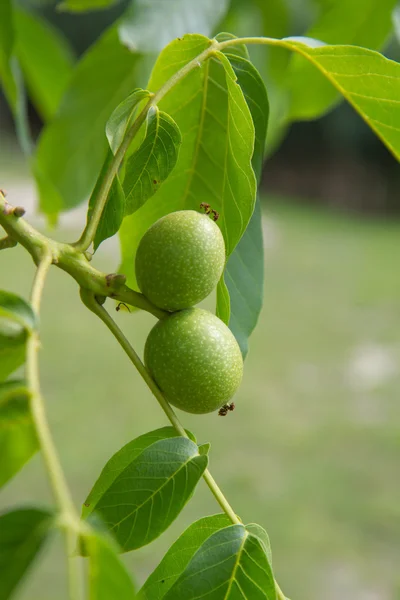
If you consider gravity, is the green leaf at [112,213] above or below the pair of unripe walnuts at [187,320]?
above

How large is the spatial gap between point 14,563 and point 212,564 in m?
0.22

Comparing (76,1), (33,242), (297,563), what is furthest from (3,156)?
(33,242)

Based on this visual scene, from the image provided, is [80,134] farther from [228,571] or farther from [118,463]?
[228,571]

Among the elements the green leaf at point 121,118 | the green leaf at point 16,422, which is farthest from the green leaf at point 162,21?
the green leaf at point 16,422

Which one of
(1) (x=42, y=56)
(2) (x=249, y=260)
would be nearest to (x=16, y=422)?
(2) (x=249, y=260)

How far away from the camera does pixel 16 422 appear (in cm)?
57

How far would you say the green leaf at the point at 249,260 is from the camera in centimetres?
96

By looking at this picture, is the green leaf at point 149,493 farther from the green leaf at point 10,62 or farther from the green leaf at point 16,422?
the green leaf at point 10,62

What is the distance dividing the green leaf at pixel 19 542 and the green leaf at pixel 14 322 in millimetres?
147

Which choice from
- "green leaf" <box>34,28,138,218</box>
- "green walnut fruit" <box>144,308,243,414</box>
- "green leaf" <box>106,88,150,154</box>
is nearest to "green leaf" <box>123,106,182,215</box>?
"green leaf" <box>106,88,150,154</box>

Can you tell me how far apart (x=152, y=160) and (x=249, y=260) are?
0.22m

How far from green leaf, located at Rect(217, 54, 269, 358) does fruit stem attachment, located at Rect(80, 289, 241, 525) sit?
0.79 ft

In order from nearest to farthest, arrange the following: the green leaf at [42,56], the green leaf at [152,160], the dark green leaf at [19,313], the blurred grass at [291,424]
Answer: the dark green leaf at [19,313] → the green leaf at [152,160] → the green leaf at [42,56] → the blurred grass at [291,424]

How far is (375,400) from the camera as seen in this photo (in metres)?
5.05
